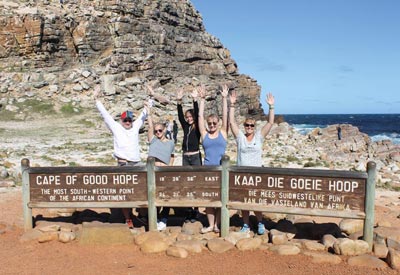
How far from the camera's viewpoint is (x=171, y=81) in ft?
176

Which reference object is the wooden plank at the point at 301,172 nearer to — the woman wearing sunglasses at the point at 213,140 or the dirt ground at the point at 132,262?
the woman wearing sunglasses at the point at 213,140

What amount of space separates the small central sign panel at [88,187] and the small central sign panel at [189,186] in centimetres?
33

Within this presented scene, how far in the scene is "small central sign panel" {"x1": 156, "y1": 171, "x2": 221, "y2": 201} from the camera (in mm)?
7160

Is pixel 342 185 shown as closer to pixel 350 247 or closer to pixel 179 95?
pixel 350 247

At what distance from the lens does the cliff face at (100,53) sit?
148 feet

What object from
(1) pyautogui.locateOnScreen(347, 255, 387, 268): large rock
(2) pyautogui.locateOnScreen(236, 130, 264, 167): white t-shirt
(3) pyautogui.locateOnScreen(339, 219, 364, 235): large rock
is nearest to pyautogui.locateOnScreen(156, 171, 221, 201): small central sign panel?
(2) pyautogui.locateOnScreen(236, 130, 264, 167): white t-shirt

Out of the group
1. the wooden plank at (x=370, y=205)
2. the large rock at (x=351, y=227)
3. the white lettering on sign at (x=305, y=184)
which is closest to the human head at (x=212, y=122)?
the white lettering on sign at (x=305, y=184)

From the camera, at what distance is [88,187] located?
24.2 feet

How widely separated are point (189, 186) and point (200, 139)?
0.91 meters

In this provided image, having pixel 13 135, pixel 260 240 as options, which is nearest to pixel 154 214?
pixel 260 240

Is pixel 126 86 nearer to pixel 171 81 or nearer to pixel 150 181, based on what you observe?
pixel 171 81

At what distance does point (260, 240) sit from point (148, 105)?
131 inches

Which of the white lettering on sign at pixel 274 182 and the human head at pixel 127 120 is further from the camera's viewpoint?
the human head at pixel 127 120

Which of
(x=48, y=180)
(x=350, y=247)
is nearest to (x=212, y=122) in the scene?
(x=350, y=247)
